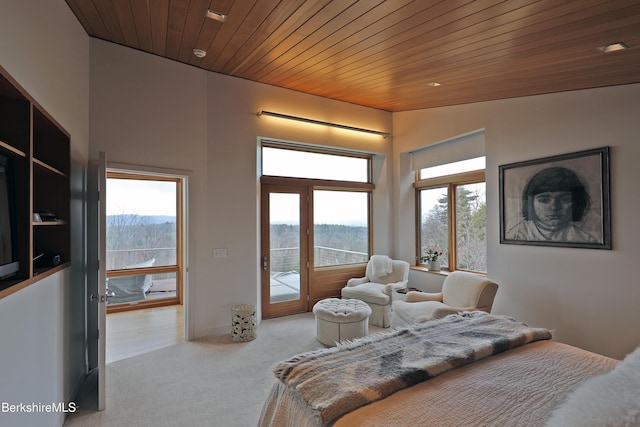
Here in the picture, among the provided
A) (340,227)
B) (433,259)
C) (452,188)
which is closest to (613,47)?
(452,188)

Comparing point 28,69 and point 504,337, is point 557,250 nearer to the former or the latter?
point 504,337

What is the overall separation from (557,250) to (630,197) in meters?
0.80

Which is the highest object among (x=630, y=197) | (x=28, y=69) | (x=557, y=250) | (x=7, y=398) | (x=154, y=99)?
(x=154, y=99)

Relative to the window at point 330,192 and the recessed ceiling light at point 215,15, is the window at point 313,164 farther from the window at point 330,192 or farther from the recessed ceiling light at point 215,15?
the recessed ceiling light at point 215,15

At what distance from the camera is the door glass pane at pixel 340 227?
5.09 m

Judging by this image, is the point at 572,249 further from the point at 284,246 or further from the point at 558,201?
the point at 284,246

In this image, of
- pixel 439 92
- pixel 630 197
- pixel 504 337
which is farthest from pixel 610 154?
pixel 504 337

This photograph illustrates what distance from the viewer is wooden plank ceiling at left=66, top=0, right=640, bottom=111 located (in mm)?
2205

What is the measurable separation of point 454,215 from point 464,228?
0.85 feet

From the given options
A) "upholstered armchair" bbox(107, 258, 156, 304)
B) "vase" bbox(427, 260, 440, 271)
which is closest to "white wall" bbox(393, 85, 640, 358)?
"vase" bbox(427, 260, 440, 271)

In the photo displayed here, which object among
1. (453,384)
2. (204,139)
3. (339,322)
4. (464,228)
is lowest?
(339,322)

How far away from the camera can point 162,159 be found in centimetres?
365

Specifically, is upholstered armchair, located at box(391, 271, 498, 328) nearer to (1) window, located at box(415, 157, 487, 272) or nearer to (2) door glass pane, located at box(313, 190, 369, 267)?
(1) window, located at box(415, 157, 487, 272)

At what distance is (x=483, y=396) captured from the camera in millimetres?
1325
